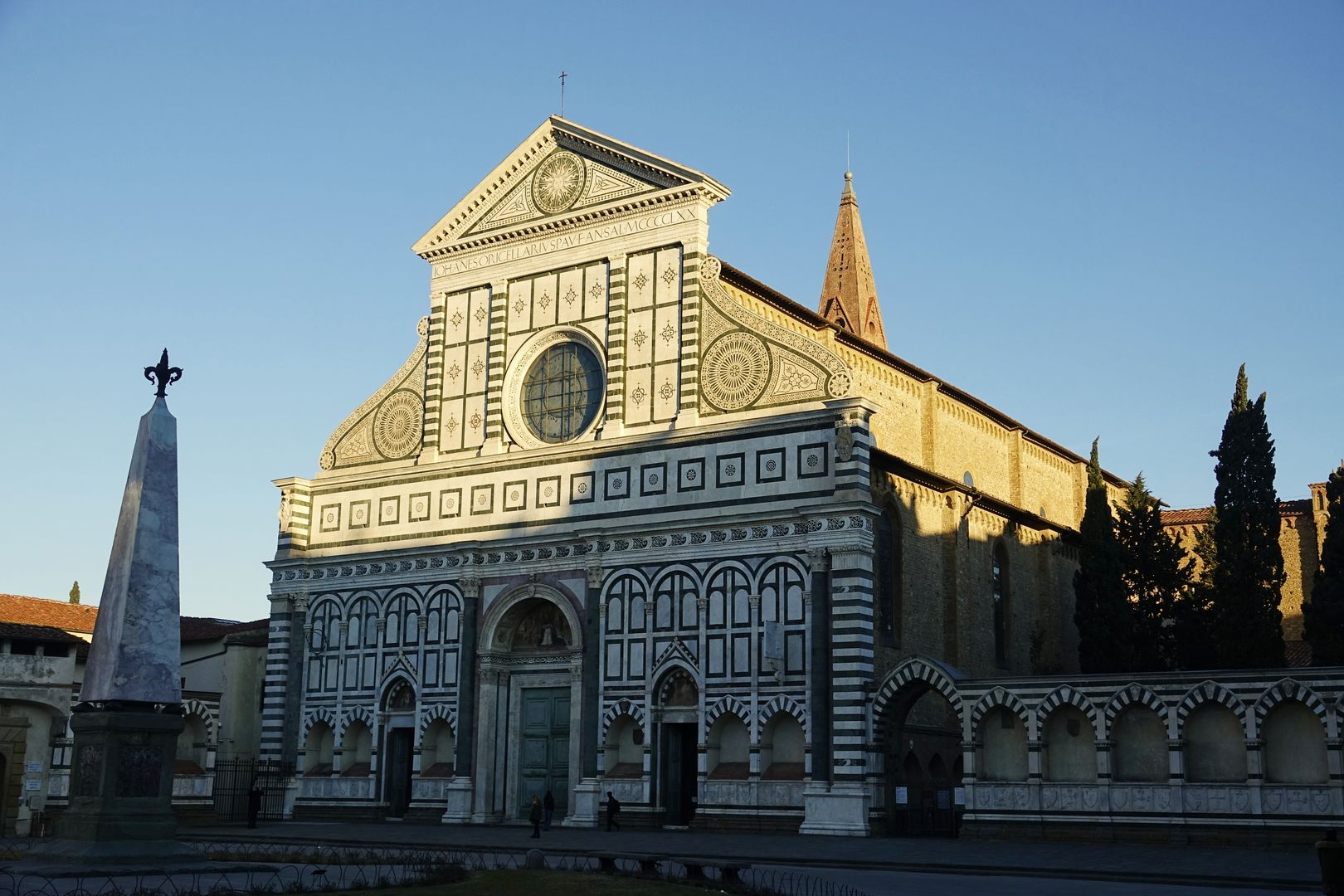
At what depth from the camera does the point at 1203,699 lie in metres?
27.9

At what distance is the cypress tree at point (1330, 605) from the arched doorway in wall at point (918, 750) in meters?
8.90

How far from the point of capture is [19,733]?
35.1 meters

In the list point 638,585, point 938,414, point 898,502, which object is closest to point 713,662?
point 638,585

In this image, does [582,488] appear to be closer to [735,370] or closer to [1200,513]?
[735,370]

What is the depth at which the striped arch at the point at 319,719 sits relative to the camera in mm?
39281

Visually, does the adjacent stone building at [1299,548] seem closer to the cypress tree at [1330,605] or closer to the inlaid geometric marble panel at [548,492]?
the cypress tree at [1330,605]

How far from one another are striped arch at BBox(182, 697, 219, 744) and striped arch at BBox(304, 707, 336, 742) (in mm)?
2437

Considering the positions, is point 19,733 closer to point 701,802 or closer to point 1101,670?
point 701,802

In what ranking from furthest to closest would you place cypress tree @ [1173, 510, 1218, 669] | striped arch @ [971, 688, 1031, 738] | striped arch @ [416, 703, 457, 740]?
cypress tree @ [1173, 510, 1218, 669] → striped arch @ [416, 703, 457, 740] → striped arch @ [971, 688, 1031, 738]

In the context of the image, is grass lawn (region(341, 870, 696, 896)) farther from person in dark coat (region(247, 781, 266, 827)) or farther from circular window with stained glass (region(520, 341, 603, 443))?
circular window with stained glass (region(520, 341, 603, 443))

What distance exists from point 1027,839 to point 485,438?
17.6 m

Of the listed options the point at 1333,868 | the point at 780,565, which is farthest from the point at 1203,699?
the point at 1333,868

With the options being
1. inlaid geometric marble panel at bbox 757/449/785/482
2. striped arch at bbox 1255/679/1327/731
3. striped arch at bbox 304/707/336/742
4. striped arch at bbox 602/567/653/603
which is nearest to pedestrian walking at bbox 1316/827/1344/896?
striped arch at bbox 1255/679/1327/731

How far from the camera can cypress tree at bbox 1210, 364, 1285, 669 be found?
35844 mm
